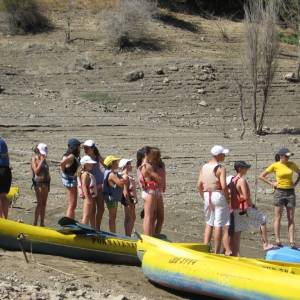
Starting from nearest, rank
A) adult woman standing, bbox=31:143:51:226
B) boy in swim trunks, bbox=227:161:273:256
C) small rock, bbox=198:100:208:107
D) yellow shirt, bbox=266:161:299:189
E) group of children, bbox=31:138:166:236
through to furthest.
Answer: group of children, bbox=31:138:166:236 → boy in swim trunks, bbox=227:161:273:256 → adult woman standing, bbox=31:143:51:226 → yellow shirt, bbox=266:161:299:189 → small rock, bbox=198:100:208:107

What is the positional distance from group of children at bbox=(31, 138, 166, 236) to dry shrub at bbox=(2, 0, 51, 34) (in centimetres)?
2122

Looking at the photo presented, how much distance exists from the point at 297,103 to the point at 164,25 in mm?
7344

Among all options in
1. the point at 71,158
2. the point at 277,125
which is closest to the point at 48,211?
the point at 71,158

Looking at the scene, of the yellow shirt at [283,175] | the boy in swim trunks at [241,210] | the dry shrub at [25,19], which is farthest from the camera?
the dry shrub at [25,19]

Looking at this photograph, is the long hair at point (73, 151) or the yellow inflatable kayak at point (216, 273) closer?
the yellow inflatable kayak at point (216, 273)

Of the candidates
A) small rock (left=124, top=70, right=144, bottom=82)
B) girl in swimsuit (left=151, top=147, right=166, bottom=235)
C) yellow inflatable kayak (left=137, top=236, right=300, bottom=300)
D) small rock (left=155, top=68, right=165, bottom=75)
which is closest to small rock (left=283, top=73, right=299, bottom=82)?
small rock (left=155, top=68, right=165, bottom=75)

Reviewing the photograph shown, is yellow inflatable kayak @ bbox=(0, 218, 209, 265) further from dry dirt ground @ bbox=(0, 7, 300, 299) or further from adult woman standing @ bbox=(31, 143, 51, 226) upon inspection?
dry dirt ground @ bbox=(0, 7, 300, 299)

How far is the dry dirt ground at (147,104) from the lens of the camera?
51.8 ft

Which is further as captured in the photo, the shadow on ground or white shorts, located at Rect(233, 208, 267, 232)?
white shorts, located at Rect(233, 208, 267, 232)

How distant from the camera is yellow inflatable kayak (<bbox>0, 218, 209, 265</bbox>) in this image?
939cm

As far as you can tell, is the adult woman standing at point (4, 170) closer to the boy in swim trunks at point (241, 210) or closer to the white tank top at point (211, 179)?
the white tank top at point (211, 179)

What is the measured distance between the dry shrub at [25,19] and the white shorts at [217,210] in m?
22.9

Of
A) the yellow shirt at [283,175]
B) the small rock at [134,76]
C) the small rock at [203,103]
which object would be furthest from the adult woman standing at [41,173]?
the small rock at [134,76]

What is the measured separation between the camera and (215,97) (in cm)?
2788
